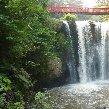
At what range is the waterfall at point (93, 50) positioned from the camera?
74.4 ft

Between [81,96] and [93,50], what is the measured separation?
25.5 ft

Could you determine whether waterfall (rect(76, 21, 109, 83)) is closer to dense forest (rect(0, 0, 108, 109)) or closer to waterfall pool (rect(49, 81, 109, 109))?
waterfall pool (rect(49, 81, 109, 109))

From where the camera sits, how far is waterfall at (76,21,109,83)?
22672mm

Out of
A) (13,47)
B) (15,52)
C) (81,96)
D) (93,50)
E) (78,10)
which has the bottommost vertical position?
(81,96)

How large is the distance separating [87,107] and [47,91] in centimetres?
403

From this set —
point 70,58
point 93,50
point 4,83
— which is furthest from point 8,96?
point 93,50

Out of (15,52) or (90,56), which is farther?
(90,56)

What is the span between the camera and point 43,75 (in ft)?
59.9

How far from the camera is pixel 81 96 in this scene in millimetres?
16281

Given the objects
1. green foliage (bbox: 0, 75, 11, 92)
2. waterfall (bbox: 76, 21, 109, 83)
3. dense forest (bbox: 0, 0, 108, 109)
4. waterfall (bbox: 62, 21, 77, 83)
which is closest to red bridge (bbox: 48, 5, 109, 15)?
waterfall (bbox: 76, 21, 109, 83)

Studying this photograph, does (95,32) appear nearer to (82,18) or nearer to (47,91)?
(47,91)

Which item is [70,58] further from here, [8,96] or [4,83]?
[4,83]

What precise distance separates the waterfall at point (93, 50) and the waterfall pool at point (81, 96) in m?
2.53

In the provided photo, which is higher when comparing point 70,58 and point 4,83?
point 70,58
